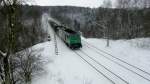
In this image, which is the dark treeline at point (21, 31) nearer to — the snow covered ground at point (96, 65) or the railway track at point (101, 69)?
the snow covered ground at point (96, 65)

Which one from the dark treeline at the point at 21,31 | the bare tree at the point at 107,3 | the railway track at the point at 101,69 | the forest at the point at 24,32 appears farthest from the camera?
the bare tree at the point at 107,3

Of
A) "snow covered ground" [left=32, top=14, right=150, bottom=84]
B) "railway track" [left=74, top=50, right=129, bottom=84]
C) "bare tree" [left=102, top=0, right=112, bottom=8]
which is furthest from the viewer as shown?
"bare tree" [left=102, top=0, right=112, bottom=8]

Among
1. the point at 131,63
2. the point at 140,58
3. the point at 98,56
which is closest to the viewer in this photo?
the point at 131,63

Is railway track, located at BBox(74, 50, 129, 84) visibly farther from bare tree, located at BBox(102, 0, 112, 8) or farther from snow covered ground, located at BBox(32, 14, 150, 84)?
bare tree, located at BBox(102, 0, 112, 8)

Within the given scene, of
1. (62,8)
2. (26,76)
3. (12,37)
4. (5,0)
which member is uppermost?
(62,8)

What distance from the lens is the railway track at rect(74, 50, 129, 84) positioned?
15938mm

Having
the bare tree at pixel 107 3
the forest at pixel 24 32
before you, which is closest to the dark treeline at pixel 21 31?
the forest at pixel 24 32

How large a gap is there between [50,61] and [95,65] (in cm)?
574

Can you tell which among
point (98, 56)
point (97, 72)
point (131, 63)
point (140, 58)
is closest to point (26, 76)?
point (97, 72)

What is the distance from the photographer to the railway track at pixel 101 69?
1594cm

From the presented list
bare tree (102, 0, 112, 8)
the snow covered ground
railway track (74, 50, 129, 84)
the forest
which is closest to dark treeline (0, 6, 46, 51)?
the forest

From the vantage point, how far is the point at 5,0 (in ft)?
29.2

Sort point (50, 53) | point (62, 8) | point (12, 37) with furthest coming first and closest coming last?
point (62, 8) → point (50, 53) → point (12, 37)

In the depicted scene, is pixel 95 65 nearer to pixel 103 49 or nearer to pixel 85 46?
pixel 103 49
